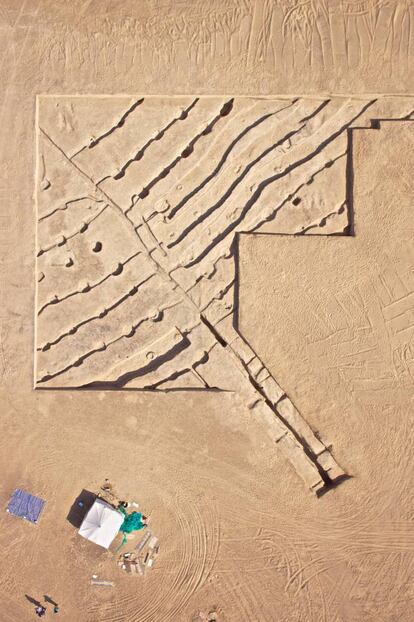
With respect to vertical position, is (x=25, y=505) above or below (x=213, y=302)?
below

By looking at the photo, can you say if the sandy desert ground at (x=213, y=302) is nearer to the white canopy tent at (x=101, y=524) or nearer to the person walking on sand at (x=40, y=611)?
the person walking on sand at (x=40, y=611)

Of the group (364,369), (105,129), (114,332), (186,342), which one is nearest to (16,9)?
(105,129)

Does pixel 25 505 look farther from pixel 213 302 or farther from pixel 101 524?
pixel 213 302

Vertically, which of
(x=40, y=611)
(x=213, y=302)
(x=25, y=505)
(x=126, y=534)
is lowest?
(x=40, y=611)

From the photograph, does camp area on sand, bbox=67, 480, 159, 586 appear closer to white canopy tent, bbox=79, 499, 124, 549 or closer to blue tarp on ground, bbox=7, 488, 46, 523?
white canopy tent, bbox=79, 499, 124, 549

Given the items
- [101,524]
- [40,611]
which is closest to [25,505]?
[101,524]

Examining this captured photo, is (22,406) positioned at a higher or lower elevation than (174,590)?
higher

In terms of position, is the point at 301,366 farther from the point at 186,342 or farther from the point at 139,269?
the point at 139,269
